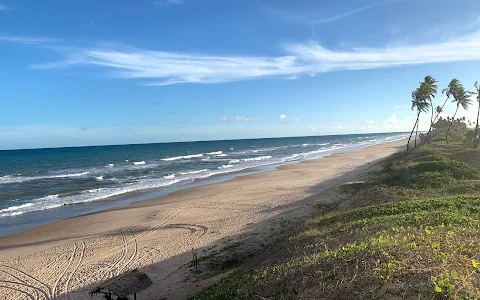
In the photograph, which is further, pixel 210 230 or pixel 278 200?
pixel 278 200

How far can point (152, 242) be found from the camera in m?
14.7

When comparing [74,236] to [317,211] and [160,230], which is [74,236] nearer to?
[160,230]

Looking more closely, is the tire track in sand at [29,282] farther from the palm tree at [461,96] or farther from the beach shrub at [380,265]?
the palm tree at [461,96]

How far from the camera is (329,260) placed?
5863 millimetres

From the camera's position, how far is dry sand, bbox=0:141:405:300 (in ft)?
35.4

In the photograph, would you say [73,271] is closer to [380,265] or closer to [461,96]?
[380,265]

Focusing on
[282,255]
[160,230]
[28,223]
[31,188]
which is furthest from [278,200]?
[31,188]

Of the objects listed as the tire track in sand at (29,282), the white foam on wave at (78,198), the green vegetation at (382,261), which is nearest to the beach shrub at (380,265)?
the green vegetation at (382,261)

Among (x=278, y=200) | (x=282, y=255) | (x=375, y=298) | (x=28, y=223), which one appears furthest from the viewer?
(x=278, y=200)

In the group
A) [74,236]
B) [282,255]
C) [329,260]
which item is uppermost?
[329,260]

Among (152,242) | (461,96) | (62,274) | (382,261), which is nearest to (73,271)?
(62,274)

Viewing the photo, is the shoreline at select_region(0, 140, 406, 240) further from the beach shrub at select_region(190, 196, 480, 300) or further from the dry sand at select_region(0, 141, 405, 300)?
the beach shrub at select_region(190, 196, 480, 300)

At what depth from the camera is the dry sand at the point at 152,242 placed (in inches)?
425

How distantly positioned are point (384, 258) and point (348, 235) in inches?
114
